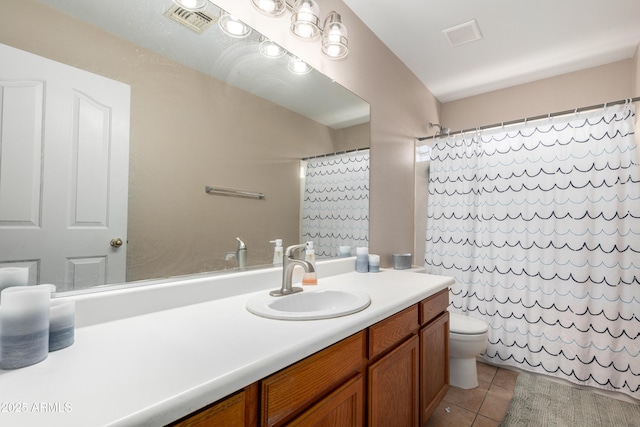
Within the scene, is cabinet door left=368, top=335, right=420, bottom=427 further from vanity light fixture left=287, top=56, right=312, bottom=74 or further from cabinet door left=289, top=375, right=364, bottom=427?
vanity light fixture left=287, top=56, right=312, bottom=74

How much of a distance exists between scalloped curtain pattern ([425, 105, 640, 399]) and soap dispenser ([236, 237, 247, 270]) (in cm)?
180

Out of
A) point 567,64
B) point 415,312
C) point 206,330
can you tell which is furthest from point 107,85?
point 567,64

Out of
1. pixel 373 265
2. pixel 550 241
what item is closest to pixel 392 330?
pixel 373 265

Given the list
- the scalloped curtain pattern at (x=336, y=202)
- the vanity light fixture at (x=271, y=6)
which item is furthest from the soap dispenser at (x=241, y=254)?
the vanity light fixture at (x=271, y=6)

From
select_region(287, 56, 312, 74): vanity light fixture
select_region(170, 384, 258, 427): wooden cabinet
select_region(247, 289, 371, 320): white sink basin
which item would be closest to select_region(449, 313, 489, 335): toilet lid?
select_region(247, 289, 371, 320): white sink basin

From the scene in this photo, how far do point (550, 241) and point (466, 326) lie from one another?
0.85m

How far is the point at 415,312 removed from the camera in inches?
54.8

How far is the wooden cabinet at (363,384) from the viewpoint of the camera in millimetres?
690

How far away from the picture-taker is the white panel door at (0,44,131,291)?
774 millimetres

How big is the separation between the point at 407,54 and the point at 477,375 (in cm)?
246

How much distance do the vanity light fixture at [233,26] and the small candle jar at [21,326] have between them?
3.67 ft

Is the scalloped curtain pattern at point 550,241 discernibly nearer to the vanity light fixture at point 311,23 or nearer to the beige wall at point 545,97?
the beige wall at point 545,97

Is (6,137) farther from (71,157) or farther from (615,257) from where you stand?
(615,257)

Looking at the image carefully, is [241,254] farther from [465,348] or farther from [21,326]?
[465,348]
